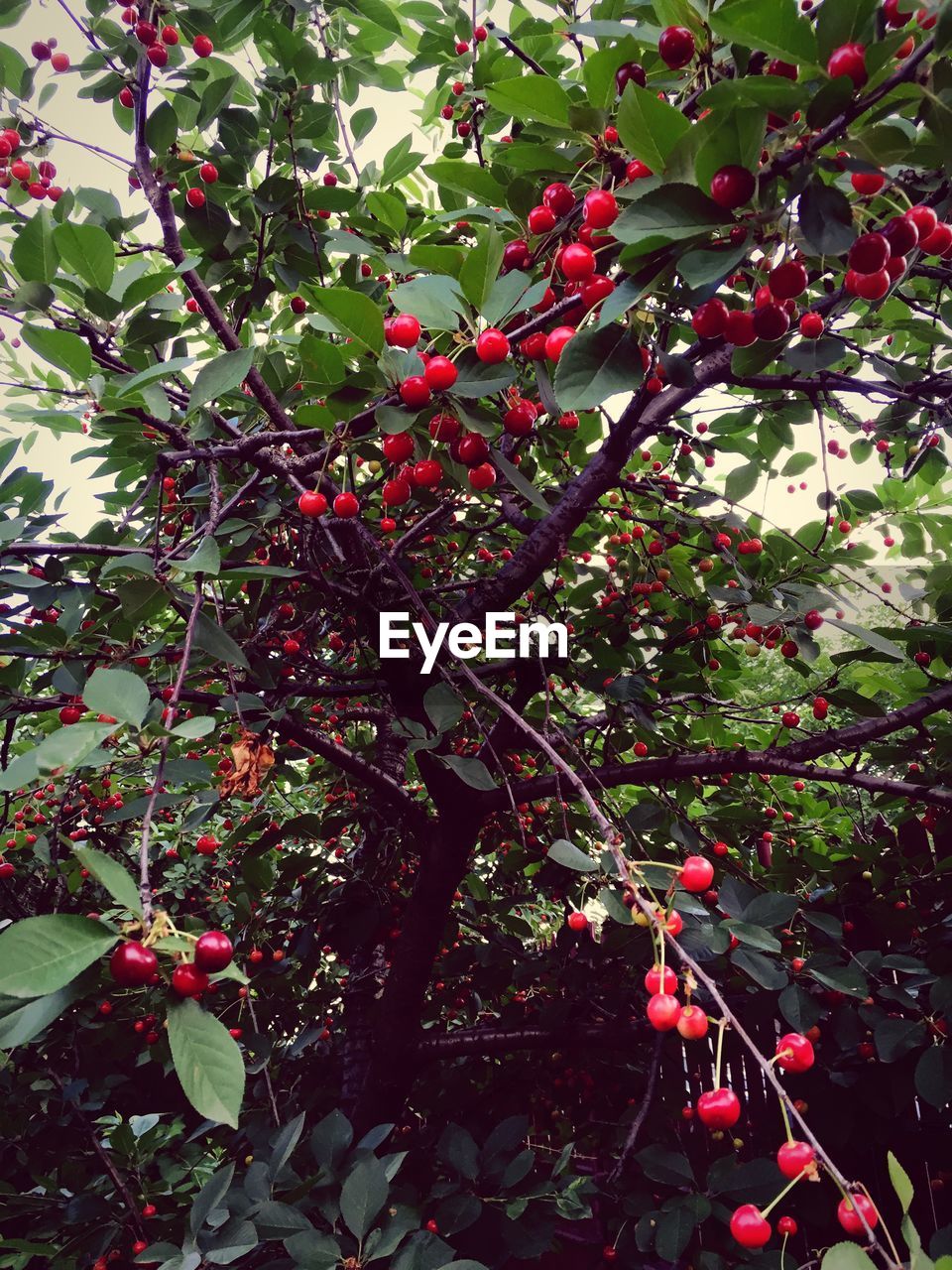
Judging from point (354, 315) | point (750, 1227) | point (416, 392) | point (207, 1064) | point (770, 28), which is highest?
point (770, 28)

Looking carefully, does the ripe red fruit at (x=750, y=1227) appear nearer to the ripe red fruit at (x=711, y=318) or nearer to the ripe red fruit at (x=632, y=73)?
the ripe red fruit at (x=711, y=318)

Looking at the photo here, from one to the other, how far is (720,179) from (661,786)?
1.66 m

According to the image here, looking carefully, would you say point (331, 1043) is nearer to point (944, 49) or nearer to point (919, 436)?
point (919, 436)

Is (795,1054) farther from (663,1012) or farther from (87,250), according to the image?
(87,250)

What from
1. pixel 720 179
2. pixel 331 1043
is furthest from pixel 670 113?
pixel 331 1043

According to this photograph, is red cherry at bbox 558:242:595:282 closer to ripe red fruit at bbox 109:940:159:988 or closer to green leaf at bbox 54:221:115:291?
green leaf at bbox 54:221:115:291

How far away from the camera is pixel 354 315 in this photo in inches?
39.9

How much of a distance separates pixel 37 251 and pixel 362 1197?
1815 millimetres

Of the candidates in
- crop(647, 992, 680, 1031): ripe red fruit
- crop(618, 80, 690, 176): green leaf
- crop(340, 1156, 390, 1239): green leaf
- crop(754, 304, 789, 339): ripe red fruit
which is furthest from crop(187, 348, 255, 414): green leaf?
crop(340, 1156, 390, 1239): green leaf

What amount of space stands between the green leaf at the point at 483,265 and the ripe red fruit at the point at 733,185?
11.6 inches

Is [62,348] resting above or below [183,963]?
above

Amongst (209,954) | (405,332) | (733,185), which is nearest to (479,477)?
(405,332)

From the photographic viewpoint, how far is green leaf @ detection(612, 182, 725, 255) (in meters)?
0.74

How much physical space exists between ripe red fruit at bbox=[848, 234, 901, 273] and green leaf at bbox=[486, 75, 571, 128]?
0.41 metres
